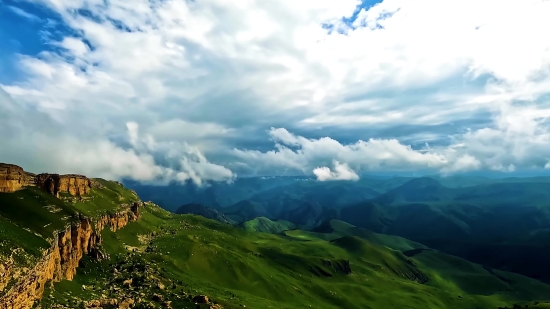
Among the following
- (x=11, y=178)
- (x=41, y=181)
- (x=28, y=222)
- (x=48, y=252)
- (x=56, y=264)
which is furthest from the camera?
(x=41, y=181)

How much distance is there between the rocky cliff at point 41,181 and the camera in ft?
403

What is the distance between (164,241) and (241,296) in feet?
235

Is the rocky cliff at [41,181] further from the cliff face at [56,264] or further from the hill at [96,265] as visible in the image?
the cliff face at [56,264]

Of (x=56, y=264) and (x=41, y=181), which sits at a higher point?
(x=41, y=181)

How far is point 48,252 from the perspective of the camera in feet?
287

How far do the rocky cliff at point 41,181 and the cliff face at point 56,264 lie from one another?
26.3 m

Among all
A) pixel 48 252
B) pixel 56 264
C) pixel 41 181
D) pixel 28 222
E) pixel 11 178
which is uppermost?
pixel 11 178

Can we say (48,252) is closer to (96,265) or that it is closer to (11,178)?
(96,265)

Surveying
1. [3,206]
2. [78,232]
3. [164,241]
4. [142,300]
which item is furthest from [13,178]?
[164,241]

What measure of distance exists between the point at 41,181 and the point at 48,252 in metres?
78.1

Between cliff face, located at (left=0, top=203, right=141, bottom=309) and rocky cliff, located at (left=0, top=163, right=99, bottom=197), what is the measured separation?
86.4 ft

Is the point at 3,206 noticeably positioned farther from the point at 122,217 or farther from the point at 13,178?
the point at 122,217

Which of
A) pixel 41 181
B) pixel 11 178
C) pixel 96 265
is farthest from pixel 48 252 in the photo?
pixel 41 181

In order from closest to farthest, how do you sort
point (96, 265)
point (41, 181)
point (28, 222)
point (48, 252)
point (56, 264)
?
point (48, 252), point (56, 264), point (28, 222), point (96, 265), point (41, 181)
